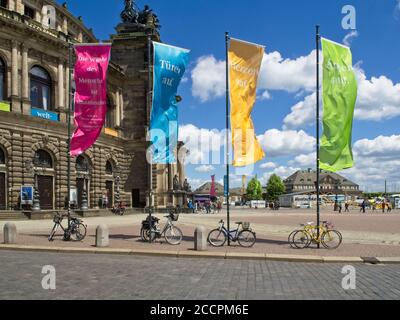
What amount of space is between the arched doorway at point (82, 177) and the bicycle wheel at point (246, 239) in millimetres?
28056

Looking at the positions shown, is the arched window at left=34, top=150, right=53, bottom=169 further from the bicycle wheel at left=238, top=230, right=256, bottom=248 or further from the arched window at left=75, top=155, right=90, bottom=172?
the bicycle wheel at left=238, top=230, right=256, bottom=248

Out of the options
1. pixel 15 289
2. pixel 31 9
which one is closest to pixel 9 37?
pixel 31 9

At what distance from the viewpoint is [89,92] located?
58.8ft

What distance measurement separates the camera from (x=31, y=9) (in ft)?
138

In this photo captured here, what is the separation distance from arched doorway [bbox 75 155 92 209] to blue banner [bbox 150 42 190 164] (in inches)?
1026

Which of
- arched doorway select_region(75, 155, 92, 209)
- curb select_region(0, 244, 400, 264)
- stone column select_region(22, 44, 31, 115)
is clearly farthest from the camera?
arched doorway select_region(75, 155, 92, 209)

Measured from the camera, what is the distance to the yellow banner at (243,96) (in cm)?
1675

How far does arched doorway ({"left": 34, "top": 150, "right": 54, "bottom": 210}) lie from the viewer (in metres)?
36.6

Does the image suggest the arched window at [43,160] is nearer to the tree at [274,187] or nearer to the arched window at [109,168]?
the arched window at [109,168]

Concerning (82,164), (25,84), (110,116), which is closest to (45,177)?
(82,164)

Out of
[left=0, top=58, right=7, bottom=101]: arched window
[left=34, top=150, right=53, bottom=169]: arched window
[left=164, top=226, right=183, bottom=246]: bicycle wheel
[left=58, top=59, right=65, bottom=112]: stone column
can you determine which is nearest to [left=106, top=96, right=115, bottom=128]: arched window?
[left=58, top=59, right=65, bottom=112]: stone column

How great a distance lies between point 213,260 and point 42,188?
1065 inches

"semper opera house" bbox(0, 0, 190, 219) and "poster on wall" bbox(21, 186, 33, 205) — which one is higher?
"semper opera house" bbox(0, 0, 190, 219)
